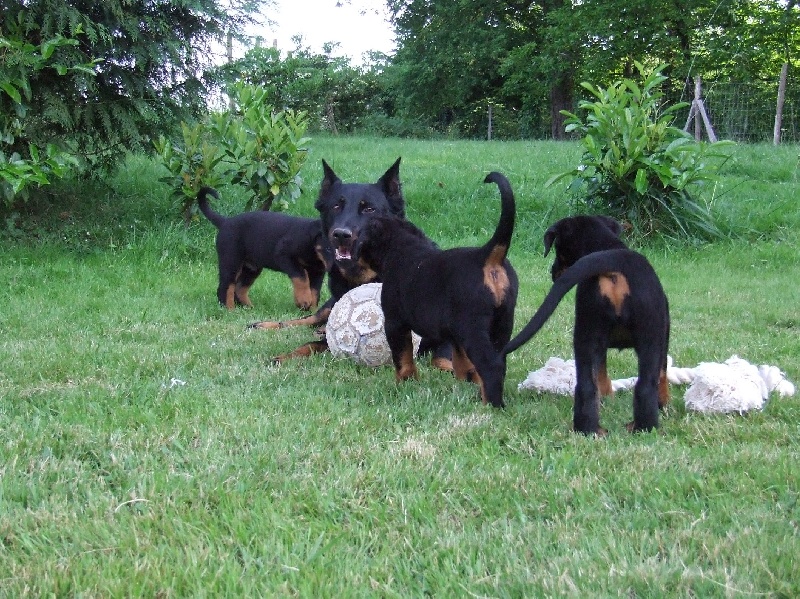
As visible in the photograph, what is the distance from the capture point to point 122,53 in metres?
9.41

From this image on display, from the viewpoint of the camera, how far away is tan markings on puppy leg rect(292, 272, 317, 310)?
273 inches

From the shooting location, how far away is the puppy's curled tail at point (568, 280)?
3.29 meters

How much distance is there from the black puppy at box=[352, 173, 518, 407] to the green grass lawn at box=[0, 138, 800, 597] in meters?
0.21

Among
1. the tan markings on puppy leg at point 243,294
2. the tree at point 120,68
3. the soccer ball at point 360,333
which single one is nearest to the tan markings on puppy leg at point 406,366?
the soccer ball at point 360,333

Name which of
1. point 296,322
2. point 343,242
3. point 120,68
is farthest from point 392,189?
point 120,68

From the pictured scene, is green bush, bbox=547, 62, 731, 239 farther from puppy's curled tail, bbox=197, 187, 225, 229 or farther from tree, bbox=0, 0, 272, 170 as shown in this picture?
tree, bbox=0, 0, 272, 170

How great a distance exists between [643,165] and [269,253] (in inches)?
201

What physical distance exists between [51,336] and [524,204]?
7.27m

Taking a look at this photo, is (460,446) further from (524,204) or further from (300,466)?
(524,204)

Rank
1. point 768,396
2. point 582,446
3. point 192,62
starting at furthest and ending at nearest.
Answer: point 192,62 → point 768,396 → point 582,446

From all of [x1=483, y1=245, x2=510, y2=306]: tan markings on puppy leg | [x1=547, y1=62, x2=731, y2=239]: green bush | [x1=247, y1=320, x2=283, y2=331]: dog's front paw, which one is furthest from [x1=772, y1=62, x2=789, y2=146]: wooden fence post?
[x1=483, y1=245, x2=510, y2=306]: tan markings on puppy leg

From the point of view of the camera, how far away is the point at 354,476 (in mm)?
2928

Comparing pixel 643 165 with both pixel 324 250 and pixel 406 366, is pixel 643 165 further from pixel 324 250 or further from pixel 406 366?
pixel 406 366

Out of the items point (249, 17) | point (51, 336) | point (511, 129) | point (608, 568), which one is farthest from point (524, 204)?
point (511, 129)
